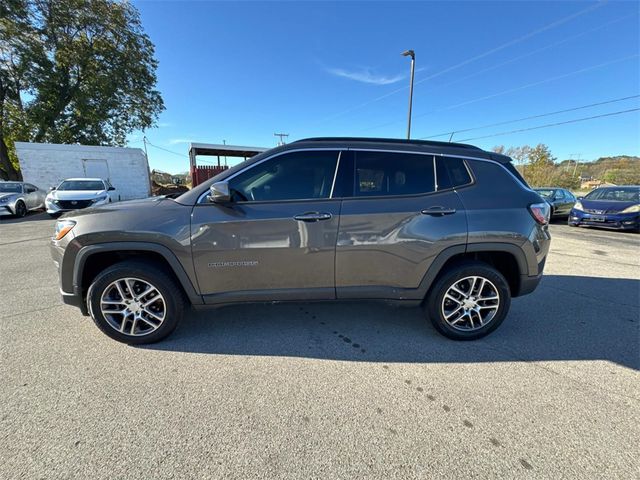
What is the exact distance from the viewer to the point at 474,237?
105 inches

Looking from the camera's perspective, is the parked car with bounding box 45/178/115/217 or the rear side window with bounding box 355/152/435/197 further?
the parked car with bounding box 45/178/115/217

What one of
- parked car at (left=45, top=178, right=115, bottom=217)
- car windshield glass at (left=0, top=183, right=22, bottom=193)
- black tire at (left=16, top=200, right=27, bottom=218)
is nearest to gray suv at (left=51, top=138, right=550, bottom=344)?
parked car at (left=45, top=178, right=115, bottom=217)

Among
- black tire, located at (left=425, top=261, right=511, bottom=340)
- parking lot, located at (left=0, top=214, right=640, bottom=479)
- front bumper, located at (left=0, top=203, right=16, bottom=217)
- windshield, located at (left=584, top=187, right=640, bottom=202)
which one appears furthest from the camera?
front bumper, located at (left=0, top=203, right=16, bottom=217)

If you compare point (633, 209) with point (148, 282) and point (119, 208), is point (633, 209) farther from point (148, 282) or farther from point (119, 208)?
point (119, 208)

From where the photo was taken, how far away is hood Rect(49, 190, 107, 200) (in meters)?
10.3

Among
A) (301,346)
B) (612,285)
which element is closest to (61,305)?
(301,346)

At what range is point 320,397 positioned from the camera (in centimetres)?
211

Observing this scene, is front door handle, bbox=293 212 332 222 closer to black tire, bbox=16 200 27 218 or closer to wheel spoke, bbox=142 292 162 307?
wheel spoke, bbox=142 292 162 307

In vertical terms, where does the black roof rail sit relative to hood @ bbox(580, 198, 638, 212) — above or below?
above

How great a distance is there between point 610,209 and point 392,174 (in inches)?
432

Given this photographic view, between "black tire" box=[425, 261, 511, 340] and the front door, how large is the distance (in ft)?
3.26

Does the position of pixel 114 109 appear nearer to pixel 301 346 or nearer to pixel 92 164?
pixel 92 164

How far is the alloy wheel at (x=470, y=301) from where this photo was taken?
2805 millimetres

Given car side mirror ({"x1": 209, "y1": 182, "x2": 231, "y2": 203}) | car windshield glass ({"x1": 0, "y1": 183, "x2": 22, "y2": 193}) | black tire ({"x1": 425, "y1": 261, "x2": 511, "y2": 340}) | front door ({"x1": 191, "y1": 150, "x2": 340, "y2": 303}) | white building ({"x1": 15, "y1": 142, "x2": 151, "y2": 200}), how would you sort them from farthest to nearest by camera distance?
white building ({"x1": 15, "y1": 142, "x2": 151, "y2": 200}) → car windshield glass ({"x1": 0, "y1": 183, "x2": 22, "y2": 193}) → black tire ({"x1": 425, "y1": 261, "x2": 511, "y2": 340}) → front door ({"x1": 191, "y1": 150, "x2": 340, "y2": 303}) → car side mirror ({"x1": 209, "y1": 182, "x2": 231, "y2": 203})
